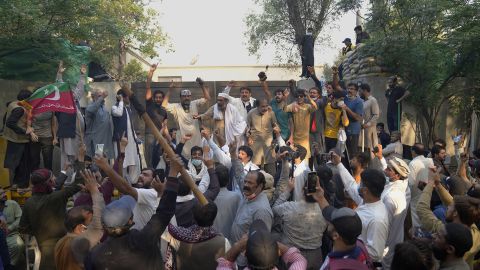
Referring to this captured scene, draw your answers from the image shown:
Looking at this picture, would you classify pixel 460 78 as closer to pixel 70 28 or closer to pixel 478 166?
pixel 478 166

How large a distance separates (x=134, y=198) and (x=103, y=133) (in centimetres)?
548

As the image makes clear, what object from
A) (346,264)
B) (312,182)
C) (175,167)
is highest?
(175,167)

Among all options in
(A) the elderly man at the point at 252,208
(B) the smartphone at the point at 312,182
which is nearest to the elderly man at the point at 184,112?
(A) the elderly man at the point at 252,208

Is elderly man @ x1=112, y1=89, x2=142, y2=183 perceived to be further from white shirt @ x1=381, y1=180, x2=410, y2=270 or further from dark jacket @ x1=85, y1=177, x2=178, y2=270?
dark jacket @ x1=85, y1=177, x2=178, y2=270

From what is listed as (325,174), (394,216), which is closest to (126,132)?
(325,174)

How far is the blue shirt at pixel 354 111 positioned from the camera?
412 inches

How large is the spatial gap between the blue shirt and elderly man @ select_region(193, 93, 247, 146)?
2078mm

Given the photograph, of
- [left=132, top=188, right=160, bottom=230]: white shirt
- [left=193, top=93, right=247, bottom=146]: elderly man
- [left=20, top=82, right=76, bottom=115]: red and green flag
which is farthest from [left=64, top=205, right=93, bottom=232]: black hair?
[left=193, top=93, right=247, bottom=146]: elderly man

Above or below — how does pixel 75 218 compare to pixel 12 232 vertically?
above

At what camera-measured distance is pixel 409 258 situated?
3336mm

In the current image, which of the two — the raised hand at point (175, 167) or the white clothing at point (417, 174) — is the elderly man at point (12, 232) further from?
the white clothing at point (417, 174)

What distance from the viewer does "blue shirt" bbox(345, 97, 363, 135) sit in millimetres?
10461

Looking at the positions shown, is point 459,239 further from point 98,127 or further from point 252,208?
point 98,127

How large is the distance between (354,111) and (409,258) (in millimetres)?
7344
